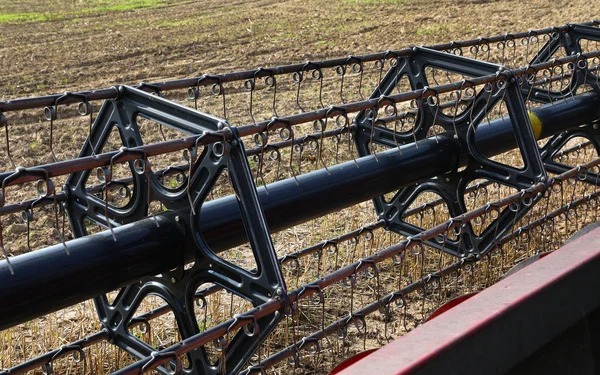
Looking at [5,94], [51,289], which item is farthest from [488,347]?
[5,94]

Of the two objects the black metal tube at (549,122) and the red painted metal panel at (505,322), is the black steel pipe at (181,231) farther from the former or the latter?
the red painted metal panel at (505,322)

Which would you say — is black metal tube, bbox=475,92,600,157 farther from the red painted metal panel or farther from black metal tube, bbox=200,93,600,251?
the red painted metal panel

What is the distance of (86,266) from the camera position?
2424 millimetres

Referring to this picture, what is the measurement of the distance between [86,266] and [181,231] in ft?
1.17

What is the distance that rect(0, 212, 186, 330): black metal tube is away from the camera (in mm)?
2297

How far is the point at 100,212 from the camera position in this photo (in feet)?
9.42

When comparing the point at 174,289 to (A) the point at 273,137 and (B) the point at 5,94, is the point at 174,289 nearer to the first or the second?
(A) the point at 273,137

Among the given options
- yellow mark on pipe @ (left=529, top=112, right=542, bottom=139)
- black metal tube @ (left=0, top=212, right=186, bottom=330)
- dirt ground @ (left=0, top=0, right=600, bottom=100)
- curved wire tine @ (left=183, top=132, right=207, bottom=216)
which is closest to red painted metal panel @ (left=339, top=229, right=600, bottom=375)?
curved wire tine @ (left=183, top=132, right=207, bottom=216)

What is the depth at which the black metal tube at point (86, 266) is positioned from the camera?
230 centimetres

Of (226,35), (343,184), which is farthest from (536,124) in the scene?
(226,35)

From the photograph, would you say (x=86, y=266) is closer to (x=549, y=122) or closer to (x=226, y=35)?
(x=549, y=122)

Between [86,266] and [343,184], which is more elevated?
[86,266]

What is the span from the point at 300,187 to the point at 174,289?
74 cm

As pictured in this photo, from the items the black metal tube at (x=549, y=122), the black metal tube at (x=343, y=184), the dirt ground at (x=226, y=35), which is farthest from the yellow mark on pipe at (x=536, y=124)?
the dirt ground at (x=226, y=35)
